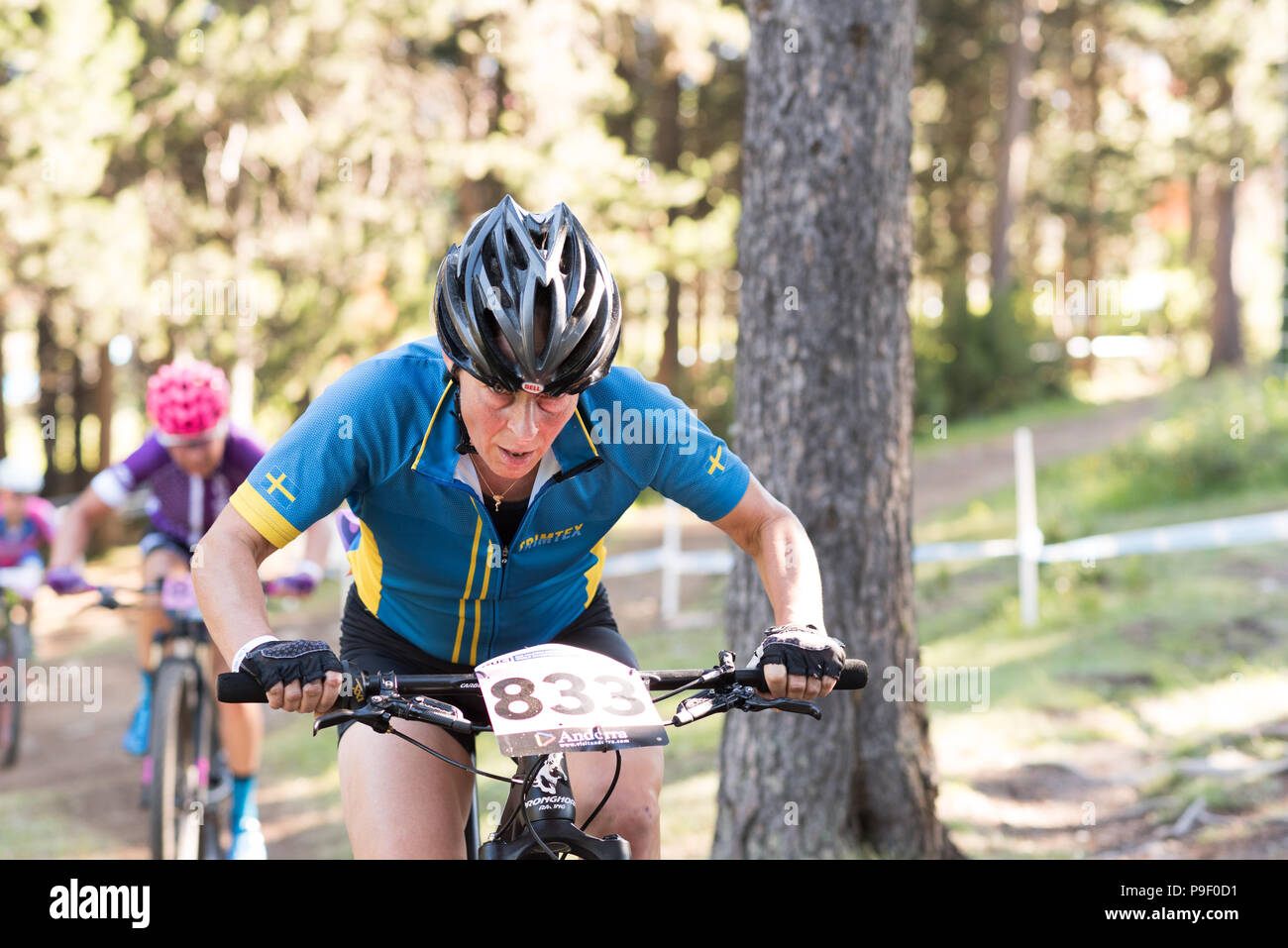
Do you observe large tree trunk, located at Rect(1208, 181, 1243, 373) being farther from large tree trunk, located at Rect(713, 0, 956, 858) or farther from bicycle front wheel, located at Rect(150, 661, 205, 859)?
bicycle front wheel, located at Rect(150, 661, 205, 859)

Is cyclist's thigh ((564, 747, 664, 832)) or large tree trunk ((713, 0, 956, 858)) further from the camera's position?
large tree trunk ((713, 0, 956, 858))

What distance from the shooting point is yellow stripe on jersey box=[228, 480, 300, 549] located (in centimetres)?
291

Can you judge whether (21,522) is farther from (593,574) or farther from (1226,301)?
(1226,301)

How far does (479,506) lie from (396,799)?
2.33ft

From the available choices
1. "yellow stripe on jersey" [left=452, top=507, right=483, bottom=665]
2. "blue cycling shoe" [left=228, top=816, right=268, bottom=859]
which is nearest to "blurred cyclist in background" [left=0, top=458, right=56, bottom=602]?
"blue cycling shoe" [left=228, top=816, right=268, bottom=859]

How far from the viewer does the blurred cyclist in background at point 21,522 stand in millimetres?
9945

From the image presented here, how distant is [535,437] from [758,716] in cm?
277

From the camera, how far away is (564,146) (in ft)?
59.1

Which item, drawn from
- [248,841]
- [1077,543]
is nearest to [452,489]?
[248,841]

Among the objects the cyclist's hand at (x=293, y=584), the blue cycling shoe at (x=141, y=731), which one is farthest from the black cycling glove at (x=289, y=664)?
the blue cycling shoe at (x=141, y=731)

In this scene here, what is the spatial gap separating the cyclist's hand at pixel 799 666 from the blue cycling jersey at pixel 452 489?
556mm

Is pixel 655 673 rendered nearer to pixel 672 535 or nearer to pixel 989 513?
pixel 672 535
